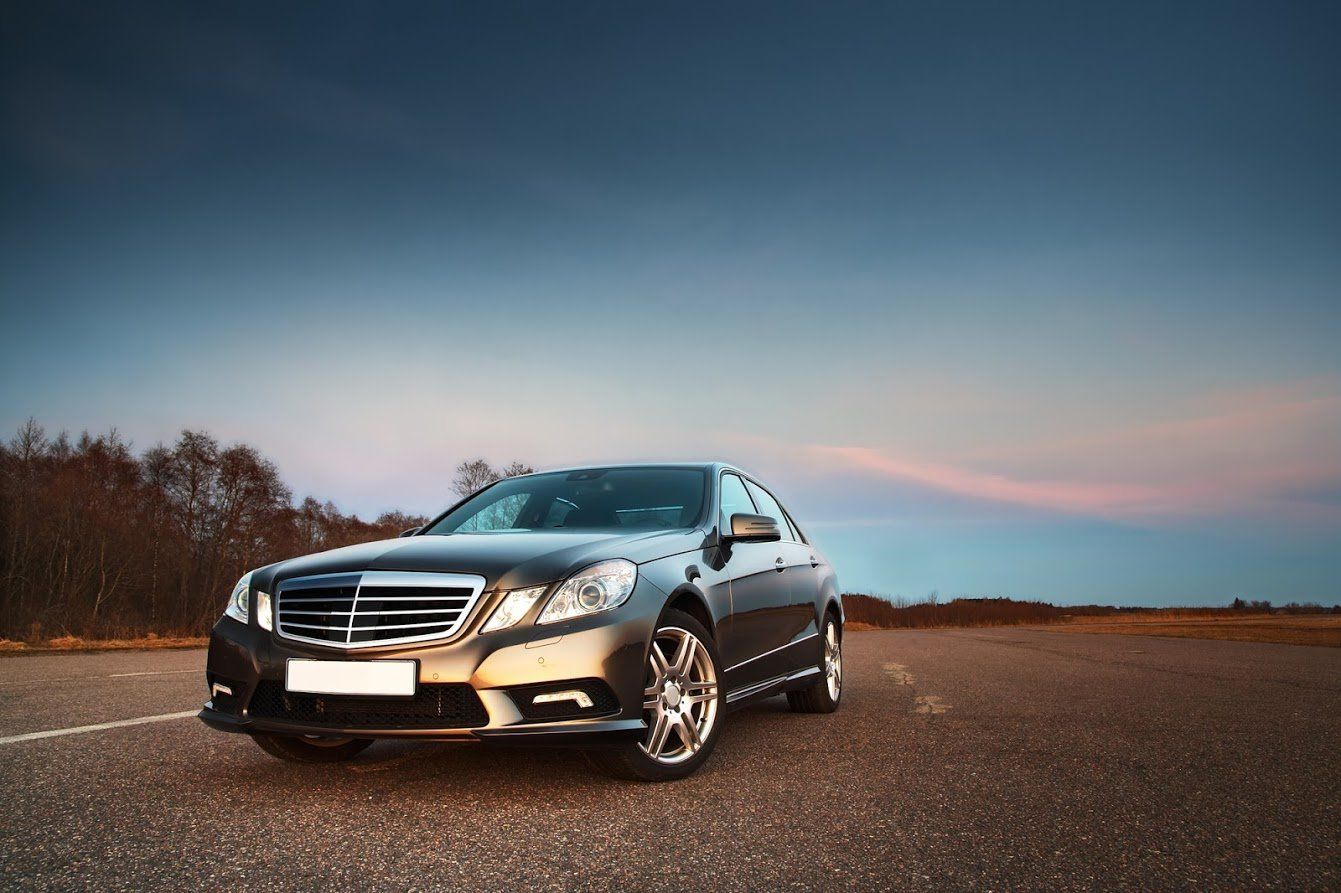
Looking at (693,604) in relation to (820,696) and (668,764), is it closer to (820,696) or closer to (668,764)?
(668,764)

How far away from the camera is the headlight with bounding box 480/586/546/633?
378cm

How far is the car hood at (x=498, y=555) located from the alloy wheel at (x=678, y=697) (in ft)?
1.43

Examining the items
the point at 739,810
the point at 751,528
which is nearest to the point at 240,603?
the point at 739,810

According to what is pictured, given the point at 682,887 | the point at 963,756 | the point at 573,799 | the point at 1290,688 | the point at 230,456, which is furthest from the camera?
the point at 230,456

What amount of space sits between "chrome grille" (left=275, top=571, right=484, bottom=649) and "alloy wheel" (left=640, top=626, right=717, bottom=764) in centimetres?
86

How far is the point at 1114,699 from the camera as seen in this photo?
7.50 m

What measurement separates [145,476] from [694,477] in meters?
53.3

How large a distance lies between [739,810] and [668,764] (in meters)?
0.55

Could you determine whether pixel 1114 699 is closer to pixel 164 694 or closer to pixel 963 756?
pixel 963 756

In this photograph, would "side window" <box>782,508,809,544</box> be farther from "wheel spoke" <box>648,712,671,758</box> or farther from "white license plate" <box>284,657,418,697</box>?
"white license plate" <box>284,657,418,697</box>

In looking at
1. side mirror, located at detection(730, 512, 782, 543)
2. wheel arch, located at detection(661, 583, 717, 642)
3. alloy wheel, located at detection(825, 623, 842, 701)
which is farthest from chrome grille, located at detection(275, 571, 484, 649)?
alloy wheel, located at detection(825, 623, 842, 701)

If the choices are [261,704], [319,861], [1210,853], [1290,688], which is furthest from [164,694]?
[1290,688]

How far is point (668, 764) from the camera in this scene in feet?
13.6

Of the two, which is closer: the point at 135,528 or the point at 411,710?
the point at 411,710
